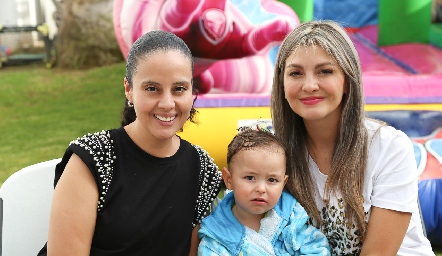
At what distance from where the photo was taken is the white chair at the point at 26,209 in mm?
1552

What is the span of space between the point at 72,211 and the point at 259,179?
0.50m

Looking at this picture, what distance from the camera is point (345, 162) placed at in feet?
5.20

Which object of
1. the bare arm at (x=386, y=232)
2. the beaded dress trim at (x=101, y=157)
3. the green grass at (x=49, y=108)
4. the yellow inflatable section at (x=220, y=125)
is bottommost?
the green grass at (x=49, y=108)

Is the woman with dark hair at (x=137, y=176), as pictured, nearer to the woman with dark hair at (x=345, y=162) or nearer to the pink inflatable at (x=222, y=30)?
the woman with dark hair at (x=345, y=162)

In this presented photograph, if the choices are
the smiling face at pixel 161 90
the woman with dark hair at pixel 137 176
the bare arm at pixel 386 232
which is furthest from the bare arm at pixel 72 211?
the bare arm at pixel 386 232

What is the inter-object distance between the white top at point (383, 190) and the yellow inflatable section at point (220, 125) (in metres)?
1.77

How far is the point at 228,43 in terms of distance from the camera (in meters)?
3.58

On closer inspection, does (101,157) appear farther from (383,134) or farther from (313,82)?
(383,134)

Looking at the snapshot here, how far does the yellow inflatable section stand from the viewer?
3389mm

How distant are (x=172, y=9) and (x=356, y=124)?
2.07 m

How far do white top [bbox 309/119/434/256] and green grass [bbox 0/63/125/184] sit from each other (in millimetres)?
3126

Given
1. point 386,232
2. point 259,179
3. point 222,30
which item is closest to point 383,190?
point 386,232

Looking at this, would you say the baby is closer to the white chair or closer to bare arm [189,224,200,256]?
bare arm [189,224,200,256]

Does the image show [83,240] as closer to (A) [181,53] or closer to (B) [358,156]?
(A) [181,53]
